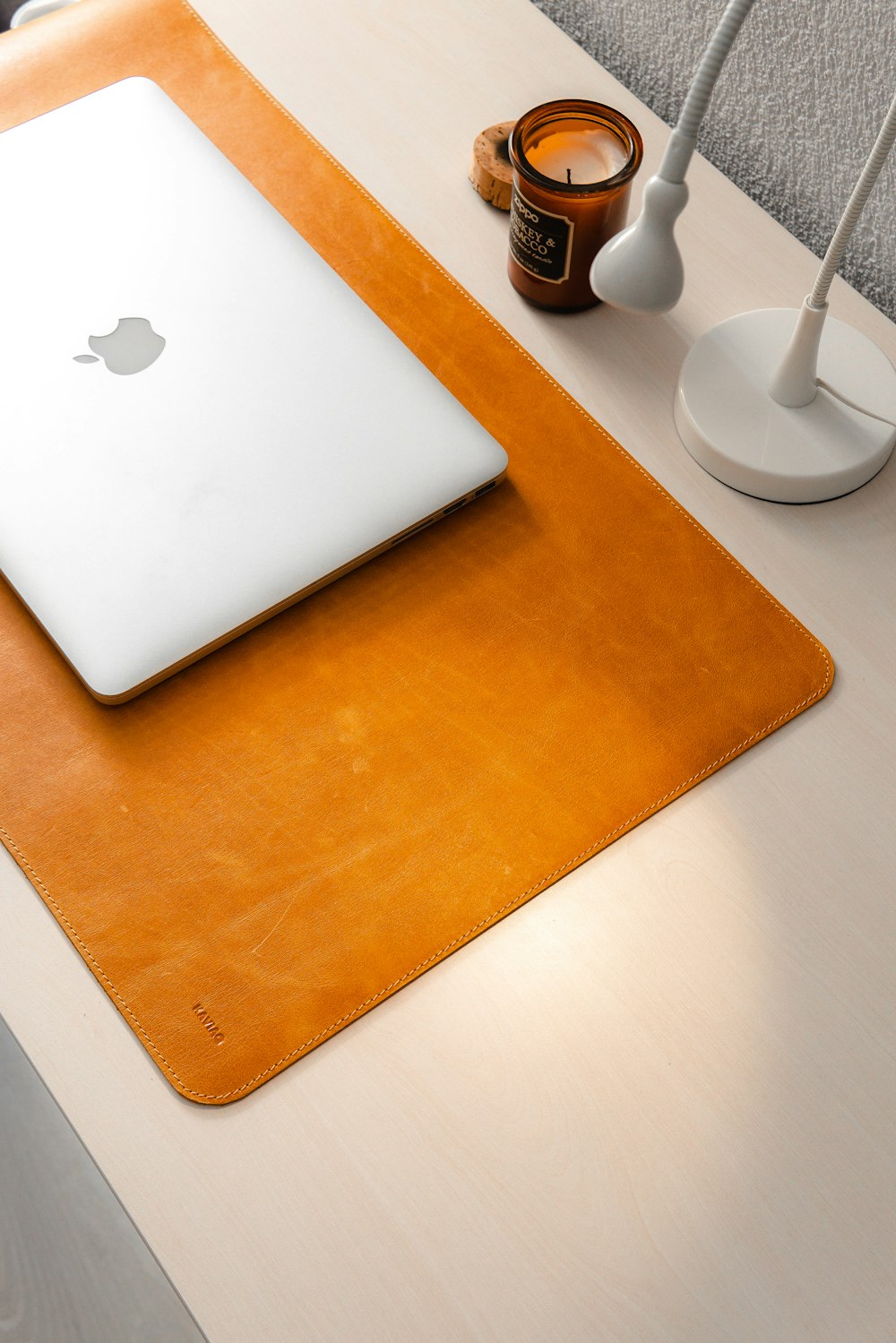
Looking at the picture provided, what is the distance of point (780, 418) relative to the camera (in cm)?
86

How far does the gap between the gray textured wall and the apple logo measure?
63 centimetres

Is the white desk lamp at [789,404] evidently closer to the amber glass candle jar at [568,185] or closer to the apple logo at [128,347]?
the amber glass candle jar at [568,185]

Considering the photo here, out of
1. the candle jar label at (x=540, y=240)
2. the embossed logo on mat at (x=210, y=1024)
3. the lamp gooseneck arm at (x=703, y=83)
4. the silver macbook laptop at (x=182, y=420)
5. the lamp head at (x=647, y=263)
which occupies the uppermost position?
the lamp gooseneck arm at (x=703, y=83)

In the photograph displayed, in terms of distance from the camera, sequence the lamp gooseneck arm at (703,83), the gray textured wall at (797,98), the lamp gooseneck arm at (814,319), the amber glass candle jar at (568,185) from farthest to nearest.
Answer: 1. the gray textured wall at (797,98)
2. the amber glass candle jar at (568,185)
3. the lamp gooseneck arm at (814,319)
4. the lamp gooseneck arm at (703,83)

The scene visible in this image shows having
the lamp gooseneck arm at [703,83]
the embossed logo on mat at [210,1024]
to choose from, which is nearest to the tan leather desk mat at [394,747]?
the embossed logo on mat at [210,1024]

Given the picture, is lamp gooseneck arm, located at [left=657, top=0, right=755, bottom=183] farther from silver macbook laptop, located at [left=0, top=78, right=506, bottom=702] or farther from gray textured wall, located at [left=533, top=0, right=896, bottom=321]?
gray textured wall, located at [left=533, top=0, right=896, bottom=321]

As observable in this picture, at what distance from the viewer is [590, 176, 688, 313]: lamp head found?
67 centimetres

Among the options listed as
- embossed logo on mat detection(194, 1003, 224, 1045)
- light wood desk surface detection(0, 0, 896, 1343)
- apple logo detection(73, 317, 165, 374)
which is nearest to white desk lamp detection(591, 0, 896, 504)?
light wood desk surface detection(0, 0, 896, 1343)

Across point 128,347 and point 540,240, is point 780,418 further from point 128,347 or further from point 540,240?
point 128,347

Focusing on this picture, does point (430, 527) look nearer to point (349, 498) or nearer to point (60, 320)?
point (349, 498)

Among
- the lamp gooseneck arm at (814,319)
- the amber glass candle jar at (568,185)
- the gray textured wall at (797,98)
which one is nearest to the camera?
the lamp gooseneck arm at (814,319)

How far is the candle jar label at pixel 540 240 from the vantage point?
2.82 feet

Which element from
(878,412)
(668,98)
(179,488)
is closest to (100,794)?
(179,488)

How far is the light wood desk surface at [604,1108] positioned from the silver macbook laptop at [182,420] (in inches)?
8.2
